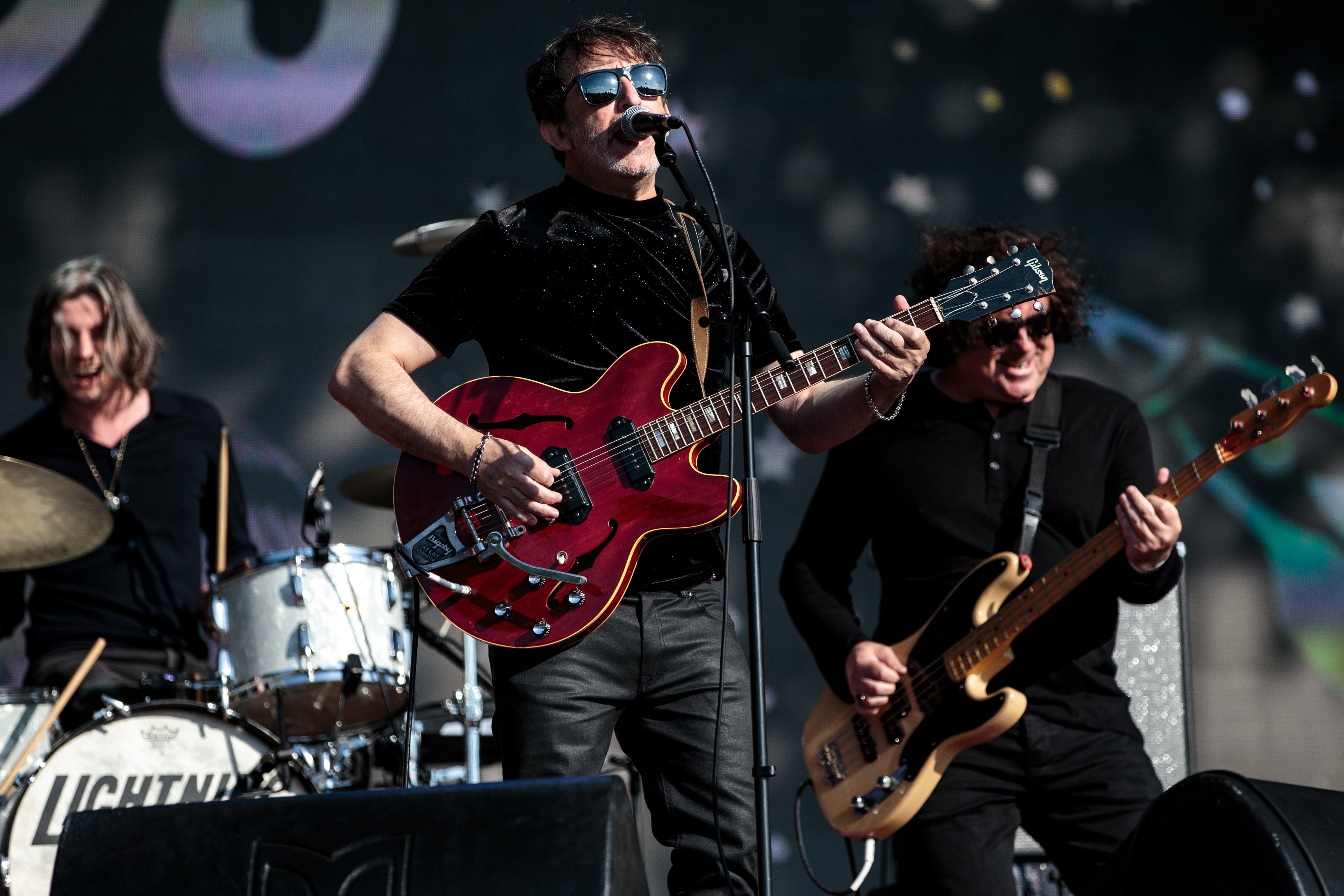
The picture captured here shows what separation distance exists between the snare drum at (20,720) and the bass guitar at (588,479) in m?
1.66

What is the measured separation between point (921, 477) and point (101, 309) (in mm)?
2902

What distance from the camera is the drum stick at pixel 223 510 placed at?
13.8 ft

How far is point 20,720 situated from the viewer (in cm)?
346

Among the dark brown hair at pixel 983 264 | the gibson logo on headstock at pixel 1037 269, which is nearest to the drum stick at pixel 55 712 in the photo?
the dark brown hair at pixel 983 264

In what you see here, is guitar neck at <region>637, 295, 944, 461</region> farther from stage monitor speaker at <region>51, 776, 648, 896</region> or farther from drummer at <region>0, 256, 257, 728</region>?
drummer at <region>0, 256, 257, 728</region>

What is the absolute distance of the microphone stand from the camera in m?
1.96

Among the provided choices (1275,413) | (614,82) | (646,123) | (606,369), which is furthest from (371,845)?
(1275,413)

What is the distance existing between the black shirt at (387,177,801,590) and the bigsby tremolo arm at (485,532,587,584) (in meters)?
0.25

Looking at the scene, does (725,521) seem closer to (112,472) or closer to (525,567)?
(525,567)

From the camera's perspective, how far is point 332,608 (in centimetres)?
363

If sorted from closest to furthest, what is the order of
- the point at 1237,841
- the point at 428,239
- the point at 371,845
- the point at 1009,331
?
1. the point at 1237,841
2. the point at 371,845
3. the point at 1009,331
4. the point at 428,239

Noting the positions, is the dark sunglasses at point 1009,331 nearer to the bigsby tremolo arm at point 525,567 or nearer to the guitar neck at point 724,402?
the guitar neck at point 724,402

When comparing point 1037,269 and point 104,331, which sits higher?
point 104,331

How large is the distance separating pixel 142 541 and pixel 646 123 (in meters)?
2.69
